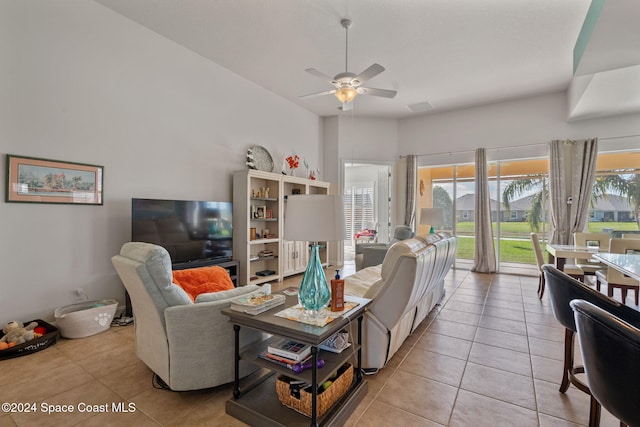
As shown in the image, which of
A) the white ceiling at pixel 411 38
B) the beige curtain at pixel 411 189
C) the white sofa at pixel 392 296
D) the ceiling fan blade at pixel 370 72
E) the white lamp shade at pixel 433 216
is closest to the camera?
the white sofa at pixel 392 296

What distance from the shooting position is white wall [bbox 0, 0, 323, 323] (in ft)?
8.93

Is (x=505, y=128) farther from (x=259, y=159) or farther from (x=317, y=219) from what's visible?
(x=317, y=219)

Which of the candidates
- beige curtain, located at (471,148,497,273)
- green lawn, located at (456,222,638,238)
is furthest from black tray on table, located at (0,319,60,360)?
green lawn, located at (456,222,638,238)

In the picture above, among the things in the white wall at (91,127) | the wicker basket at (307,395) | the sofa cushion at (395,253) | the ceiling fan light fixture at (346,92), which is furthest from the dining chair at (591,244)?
the white wall at (91,127)

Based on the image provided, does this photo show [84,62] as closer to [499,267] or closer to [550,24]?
[550,24]

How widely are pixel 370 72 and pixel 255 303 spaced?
2.55 meters

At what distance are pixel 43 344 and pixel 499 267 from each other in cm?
714

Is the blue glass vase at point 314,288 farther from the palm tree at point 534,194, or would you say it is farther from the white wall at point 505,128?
the palm tree at point 534,194

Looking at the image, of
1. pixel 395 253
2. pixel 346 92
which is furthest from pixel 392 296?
pixel 346 92

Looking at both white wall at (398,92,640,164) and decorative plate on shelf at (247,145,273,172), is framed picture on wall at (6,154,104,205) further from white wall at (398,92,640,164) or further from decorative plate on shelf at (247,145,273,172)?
white wall at (398,92,640,164)

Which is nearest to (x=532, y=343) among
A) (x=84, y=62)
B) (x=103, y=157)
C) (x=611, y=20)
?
(x=611, y=20)

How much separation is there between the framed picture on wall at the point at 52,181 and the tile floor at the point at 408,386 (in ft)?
4.63

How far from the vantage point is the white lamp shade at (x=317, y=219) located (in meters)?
1.63

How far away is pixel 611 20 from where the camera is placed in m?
2.62
